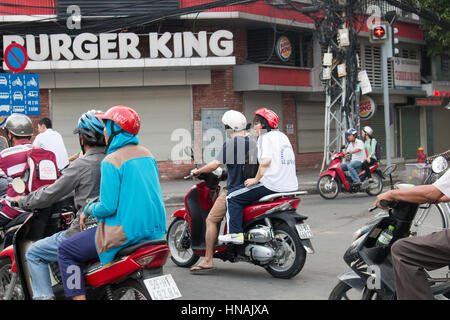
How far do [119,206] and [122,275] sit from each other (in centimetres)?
46

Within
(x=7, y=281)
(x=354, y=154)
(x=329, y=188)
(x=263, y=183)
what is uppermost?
(x=263, y=183)

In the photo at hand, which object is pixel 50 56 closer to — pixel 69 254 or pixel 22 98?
pixel 22 98

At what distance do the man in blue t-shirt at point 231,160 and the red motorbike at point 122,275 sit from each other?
216 cm

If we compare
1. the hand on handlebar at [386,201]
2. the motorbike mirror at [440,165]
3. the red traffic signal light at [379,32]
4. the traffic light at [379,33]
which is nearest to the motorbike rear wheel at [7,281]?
the hand on handlebar at [386,201]

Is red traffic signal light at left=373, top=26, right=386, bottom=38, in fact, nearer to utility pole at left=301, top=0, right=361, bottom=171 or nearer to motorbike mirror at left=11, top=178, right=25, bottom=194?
utility pole at left=301, top=0, right=361, bottom=171

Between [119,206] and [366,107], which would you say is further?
[366,107]

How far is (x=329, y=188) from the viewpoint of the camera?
13.3 m

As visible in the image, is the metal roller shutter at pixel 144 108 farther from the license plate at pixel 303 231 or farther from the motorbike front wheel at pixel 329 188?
the license plate at pixel 303 231

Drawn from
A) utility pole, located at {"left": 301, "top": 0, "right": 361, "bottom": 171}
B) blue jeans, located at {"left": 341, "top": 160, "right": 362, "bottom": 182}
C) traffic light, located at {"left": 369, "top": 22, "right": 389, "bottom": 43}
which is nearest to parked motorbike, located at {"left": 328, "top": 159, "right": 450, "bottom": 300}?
blue jeans, located at {"left": 341, "top": 160, "right": 362, "bottom": 182}

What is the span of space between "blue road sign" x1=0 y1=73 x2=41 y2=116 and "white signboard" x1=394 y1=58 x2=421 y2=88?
53.0ft

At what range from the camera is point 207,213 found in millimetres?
6375

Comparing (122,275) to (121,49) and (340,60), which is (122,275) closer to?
(340,60)

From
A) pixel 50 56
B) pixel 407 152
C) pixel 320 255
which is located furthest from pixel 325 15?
pixel 407 152

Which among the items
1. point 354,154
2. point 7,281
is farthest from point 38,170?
point 354,154
